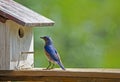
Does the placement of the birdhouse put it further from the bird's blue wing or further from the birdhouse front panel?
the bird's blue wing

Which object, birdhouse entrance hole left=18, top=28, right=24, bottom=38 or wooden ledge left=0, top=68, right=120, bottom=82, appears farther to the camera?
birdhouse entrance hole left=18, top=28, right=24, bottom=38

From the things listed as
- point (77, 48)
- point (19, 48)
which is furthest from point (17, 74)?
point (77, 48)

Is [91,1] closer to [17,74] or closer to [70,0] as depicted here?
[70,0]

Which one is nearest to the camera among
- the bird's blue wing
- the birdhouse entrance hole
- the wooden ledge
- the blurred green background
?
the wooden ledge

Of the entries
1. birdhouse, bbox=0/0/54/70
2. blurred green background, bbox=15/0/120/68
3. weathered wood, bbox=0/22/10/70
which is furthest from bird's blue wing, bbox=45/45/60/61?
blurred green background, bbox=15/0/120/68

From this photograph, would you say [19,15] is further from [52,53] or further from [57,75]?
[57,75]

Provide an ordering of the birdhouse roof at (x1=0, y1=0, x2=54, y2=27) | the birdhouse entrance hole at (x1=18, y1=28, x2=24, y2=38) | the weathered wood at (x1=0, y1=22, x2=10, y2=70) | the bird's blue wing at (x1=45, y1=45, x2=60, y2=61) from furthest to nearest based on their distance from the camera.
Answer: the birdhouse entrance hole at (x1=18, y1=28, x2=24, y2=38), the bird's blue wing at (x1=45, y1=45, x2=60, y2=61), the weathered wood at (x1=0, y1=22, x2=10, y2=70), the birdhouse roof at (x1=0, y1=0, x2=54, y2=27)

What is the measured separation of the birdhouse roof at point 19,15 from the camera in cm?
836

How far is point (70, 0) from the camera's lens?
1930cm

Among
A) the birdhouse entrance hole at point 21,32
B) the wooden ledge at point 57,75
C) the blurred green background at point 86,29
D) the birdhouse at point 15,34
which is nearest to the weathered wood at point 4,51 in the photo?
the birdhouse at point 15,34

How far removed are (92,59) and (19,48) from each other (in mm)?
10229

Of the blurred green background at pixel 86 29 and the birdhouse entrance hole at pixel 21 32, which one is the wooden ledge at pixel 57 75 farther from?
the blurred green background at pixel 86 29

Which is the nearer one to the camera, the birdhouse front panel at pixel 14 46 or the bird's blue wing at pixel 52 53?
the birdhouse front panel at pixel 14 46

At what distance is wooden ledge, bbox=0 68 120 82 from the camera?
8.13 m
